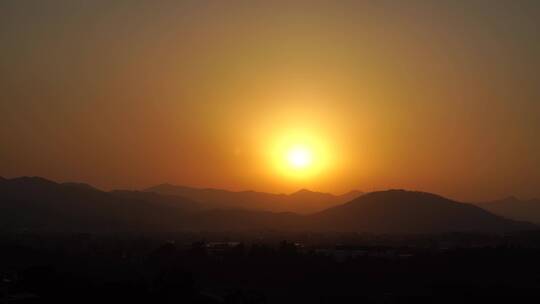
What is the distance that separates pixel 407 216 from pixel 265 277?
126m

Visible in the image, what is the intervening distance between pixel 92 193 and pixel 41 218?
117 ft

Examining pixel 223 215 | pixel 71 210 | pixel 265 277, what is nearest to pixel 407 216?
pixel 223 215

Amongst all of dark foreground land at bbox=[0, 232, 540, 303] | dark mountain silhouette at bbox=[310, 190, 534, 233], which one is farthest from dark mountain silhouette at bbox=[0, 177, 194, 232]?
dark foreground land at bbox=[0, 232, 540, 303]

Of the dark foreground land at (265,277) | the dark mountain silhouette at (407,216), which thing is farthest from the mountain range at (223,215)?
the dark foreground land at (265,277)

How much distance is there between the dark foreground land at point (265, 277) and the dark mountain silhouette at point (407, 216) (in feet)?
323

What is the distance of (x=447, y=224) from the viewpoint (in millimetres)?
167250

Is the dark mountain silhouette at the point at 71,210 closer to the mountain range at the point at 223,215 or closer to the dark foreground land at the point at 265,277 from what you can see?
the mountain range at the point at 223,215

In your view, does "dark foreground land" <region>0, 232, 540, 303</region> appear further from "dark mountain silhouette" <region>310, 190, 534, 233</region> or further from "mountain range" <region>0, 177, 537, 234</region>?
"dark mountain silhouette" <region>310, 190, 534, 233</region>

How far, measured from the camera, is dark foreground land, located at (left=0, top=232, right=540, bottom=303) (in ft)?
119

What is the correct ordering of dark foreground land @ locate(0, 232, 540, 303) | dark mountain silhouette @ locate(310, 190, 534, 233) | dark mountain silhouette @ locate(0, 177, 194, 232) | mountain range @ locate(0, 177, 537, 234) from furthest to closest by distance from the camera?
dark mountain silhouette @ locate(310, 190, 534, 233) < mountain range @ locate(0, 177, 537, 234) < dark mountain silhouette @ locate(0, 177, 194, 232) < dark foreground land @ locate(0, 232, 540, 303)

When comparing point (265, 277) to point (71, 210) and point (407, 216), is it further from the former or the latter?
point (407, 216)

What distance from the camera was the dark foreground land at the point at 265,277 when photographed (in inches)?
1430

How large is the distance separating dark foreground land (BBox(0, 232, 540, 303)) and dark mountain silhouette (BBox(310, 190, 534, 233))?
98.4m

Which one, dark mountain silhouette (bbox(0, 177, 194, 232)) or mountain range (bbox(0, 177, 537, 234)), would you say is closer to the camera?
dark mountain silhouette (bbox(0, 177, 194, 232))
